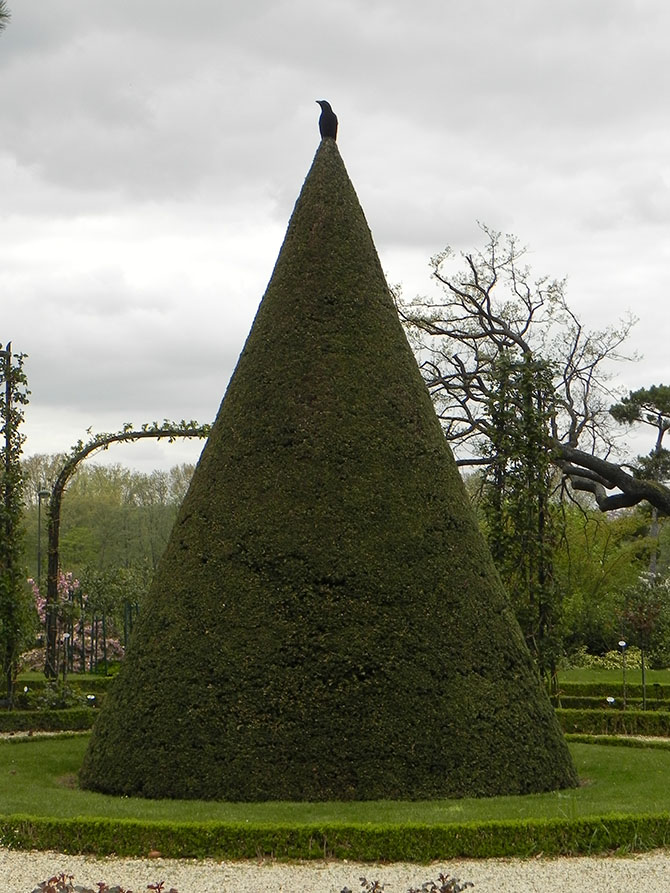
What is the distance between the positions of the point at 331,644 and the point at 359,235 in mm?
3728

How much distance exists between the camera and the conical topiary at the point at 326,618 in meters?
7.41

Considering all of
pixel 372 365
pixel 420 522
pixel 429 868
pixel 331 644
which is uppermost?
pixel 372 365

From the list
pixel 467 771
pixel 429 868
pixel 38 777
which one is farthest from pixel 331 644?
pixel 38 777

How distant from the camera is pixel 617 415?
23.5 m

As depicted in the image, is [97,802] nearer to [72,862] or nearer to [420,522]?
[72,862]

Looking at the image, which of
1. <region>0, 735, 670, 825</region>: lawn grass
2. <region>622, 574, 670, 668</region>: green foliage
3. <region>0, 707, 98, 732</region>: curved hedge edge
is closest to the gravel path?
<region>0, 735, 670, 825</region>: lawn grass

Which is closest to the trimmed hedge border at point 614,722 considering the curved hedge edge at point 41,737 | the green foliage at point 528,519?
the green foliage at point 528,519

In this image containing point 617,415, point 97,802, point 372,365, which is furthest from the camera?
point 617,415

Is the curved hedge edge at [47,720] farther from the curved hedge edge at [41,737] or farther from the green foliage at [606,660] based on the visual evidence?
the green foliage at [606,660]

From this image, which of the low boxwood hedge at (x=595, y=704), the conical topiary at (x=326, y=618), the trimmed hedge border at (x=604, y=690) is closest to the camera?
the conical topiary at (x=326, y=618)

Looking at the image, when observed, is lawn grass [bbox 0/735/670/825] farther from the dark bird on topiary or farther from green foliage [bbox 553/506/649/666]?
green foliage [bbox 553/506/649/666]

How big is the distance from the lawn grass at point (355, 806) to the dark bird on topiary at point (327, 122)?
6.01 m

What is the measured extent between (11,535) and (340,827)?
8.93 metres

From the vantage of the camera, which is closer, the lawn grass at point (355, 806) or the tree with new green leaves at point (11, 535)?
the lawn grass at point (355, 806)
